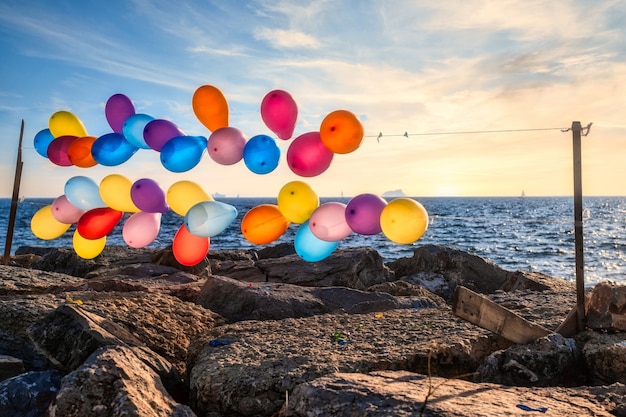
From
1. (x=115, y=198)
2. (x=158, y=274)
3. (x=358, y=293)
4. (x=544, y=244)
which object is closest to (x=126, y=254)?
(x=158, y=274)

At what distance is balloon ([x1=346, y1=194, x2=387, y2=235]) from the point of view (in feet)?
14.6

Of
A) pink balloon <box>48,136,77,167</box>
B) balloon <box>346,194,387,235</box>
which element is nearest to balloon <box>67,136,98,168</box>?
pink balloon <box>48,136,77,167</box>

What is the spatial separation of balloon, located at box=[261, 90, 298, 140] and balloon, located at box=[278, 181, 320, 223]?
20.8 inches

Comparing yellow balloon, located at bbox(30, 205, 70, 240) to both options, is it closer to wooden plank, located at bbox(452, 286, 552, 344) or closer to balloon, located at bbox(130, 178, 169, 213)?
balloon, located at bbox(130, 178, 169, 213)

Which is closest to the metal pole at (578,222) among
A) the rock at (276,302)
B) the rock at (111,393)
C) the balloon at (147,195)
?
the rock at (276,302)

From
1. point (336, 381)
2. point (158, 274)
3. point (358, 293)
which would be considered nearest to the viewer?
point (336, 381)

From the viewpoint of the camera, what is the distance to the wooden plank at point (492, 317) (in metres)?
4.46

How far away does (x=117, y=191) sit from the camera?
5.10 metres

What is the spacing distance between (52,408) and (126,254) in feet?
40.4

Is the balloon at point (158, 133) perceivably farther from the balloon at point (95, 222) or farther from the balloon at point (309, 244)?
the balloon at point (309, 244)

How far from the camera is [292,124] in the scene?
471 centimetres

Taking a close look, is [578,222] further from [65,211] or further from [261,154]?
[65,211]

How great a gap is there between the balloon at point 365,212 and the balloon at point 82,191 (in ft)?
8.94

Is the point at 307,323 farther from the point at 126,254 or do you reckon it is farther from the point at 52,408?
the point at 126,254
